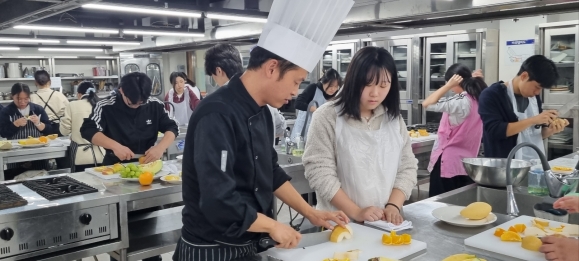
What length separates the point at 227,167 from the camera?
1332 mm

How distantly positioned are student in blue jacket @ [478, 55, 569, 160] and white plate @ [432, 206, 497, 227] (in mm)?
1045

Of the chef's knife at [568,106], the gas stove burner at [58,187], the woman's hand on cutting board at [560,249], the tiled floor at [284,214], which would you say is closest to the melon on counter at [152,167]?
the gas stove burner at [58,187]

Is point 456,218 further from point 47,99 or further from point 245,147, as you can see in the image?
point 47,99

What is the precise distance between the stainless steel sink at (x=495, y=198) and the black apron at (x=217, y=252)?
1039mm

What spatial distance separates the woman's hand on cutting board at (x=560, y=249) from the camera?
1.24m

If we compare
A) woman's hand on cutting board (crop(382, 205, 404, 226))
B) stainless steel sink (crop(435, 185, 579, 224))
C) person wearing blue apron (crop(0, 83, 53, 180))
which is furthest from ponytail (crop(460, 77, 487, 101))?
person wearing blue apron (crop(0, 83, 53, 180))

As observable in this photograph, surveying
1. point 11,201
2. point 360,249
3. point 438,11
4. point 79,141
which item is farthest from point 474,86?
point 79,141

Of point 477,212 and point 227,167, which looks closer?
point 227,167

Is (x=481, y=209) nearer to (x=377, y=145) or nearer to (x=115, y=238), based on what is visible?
(x=377, y=145)

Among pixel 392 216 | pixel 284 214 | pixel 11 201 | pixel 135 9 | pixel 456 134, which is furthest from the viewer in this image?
pixel 284 214

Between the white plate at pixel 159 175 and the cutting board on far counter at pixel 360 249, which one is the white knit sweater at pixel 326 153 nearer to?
the cutting board on far counter at pixel 360 249

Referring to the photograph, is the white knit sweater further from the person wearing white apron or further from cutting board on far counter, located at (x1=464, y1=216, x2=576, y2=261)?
Result: the person wearing white apron

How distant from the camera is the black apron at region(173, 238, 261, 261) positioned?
1.48m

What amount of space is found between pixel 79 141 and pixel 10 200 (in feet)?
6.96
